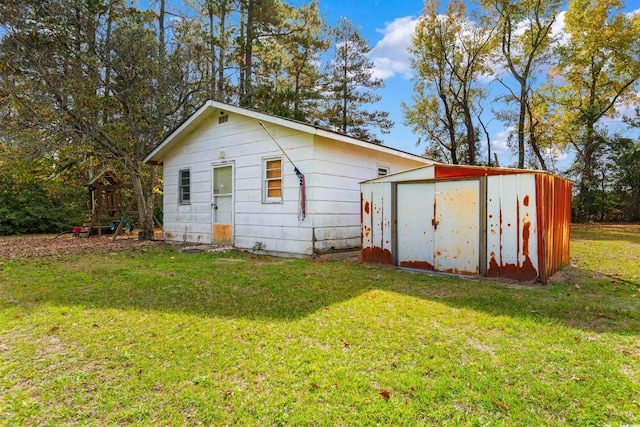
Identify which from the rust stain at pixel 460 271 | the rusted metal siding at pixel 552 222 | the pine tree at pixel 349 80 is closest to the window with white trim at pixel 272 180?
the rust stain at pixel 460 271

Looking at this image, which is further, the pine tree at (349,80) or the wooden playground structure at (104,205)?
the pine tree at (349,80)

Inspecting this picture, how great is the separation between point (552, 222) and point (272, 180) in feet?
19.8

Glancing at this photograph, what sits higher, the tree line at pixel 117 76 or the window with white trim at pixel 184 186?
the tree line at pixel 117 76

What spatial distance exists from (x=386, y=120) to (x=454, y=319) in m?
21.6

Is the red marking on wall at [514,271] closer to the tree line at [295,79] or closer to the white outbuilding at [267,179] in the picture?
the white outbuilding at [267,179]

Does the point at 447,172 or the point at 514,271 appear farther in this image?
the point at 447,172

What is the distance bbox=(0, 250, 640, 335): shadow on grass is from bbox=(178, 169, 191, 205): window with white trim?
4286mm

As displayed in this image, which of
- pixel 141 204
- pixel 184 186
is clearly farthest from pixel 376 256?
pixel 141 204

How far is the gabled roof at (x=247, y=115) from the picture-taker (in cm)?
769

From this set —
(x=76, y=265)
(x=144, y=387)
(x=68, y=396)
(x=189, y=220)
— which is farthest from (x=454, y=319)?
(x=189, y=220)

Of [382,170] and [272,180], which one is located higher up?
[382,170]

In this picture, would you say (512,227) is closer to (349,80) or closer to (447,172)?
(447,172)

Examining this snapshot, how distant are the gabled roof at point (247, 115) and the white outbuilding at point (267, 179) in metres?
0.03

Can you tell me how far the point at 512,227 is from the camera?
5.41 m
